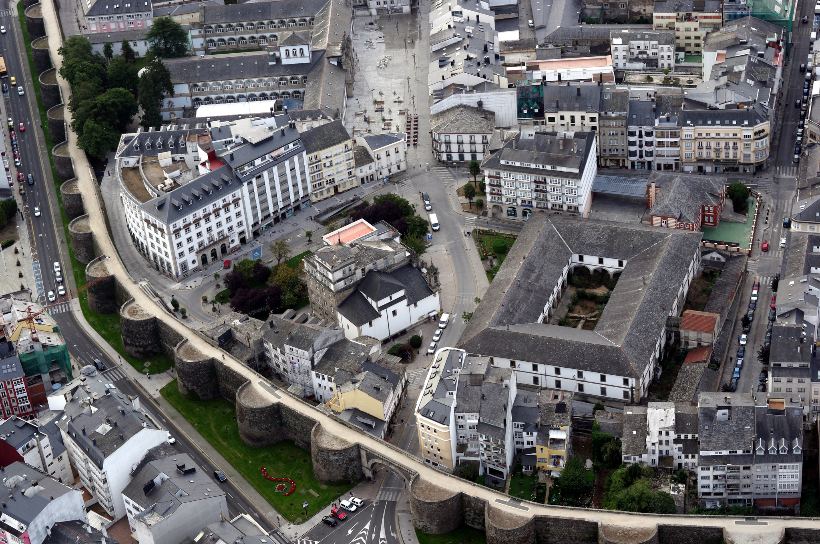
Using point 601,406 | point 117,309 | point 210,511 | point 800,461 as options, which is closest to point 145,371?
point 117,309

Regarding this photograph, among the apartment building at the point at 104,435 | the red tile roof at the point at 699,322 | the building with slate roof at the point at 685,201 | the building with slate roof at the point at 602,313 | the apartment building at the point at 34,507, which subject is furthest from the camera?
the building with slate roof at the point at 685,201

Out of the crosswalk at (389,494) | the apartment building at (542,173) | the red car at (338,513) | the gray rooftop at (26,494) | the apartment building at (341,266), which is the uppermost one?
the apartment building at (542,173)

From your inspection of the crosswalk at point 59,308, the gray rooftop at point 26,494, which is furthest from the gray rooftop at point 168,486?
the crosswalk at point 59,308

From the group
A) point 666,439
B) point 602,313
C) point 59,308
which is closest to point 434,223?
point 602,313

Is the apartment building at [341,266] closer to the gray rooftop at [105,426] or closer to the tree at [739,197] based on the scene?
the gray rooftop at [105,426]

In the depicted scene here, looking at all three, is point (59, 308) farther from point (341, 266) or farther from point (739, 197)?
point (739, 197)

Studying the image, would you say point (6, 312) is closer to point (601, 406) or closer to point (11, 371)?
point (11, 371)

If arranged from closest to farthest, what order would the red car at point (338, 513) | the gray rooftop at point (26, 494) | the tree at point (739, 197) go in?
the gray rooftop at point (26, 494), the red car at point (338, 513), the tree at point (739, 197)
